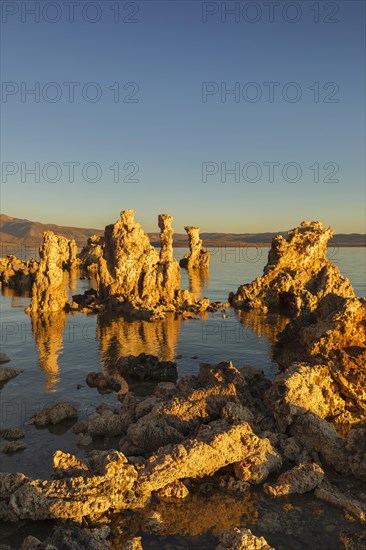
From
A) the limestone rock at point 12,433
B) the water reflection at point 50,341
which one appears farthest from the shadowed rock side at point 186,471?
the water reflection at point 50,341

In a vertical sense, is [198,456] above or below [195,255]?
below

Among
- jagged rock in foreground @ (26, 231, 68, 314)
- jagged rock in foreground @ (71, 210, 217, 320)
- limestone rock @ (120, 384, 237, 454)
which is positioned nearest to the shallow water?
jagged rock in foreground @ (26, 231, 68, 314)

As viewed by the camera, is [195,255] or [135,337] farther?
[195,255]

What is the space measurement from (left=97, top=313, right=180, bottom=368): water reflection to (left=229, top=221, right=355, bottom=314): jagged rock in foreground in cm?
1535

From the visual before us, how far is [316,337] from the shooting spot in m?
28.7

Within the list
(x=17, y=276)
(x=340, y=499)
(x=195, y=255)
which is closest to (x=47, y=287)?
(x=17, y=276)

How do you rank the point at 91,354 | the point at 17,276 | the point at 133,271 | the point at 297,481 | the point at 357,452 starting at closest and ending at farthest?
the point at 297,481 < the point at 357,452 < the point at 91,354 < the point at 133,271 < the point at 17,276

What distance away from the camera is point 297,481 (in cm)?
1791

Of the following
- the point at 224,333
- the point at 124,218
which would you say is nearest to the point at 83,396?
the point at 224,333

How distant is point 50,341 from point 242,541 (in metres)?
37.6

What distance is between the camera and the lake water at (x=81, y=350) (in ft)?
82.4

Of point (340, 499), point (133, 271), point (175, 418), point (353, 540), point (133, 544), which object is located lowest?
point (353, 540)

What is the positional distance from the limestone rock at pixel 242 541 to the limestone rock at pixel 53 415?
568 inches

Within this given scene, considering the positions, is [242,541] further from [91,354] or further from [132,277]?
[132,277]
